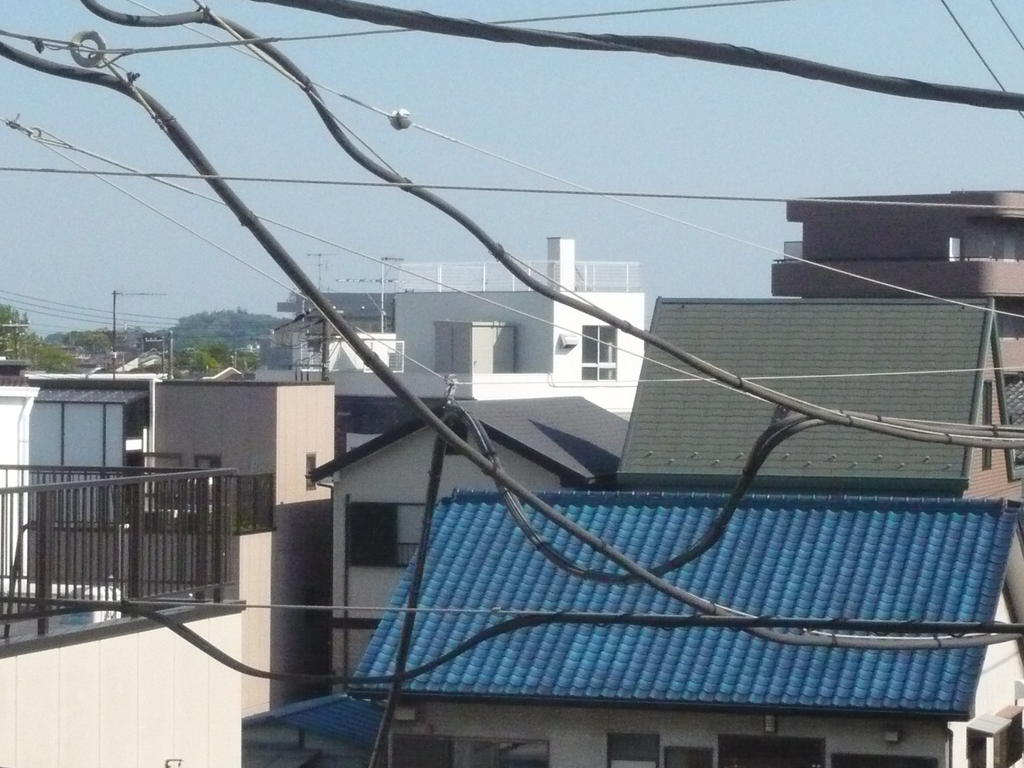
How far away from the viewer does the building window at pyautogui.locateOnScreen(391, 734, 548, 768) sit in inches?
484

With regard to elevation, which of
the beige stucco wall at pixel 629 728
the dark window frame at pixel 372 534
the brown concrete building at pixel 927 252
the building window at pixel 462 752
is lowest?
the building window at pixel 462 752

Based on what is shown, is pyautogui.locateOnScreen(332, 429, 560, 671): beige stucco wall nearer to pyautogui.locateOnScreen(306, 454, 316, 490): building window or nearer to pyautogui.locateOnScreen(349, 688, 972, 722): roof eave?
pyautogui.locateOnScreen(306, 454, 316, 490): building window

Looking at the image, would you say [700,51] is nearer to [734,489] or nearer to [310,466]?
[734,489]

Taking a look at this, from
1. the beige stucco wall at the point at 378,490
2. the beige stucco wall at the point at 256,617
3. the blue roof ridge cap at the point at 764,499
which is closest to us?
the blue roof ridge cap at the point at 764,499

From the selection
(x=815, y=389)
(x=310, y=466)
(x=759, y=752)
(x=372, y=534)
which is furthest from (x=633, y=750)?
(x=310, y=466)

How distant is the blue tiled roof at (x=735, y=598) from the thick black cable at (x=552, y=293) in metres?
6.51

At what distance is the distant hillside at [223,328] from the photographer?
8162 cm

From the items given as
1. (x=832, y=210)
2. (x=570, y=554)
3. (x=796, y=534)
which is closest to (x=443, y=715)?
(x=570, y=554)

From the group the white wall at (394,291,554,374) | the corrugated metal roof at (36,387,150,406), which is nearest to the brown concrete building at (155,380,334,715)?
the corrugated metal roof at (36,387,150,406)

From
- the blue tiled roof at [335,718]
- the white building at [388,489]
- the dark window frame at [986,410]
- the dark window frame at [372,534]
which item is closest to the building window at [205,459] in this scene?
the white building at [388,489]

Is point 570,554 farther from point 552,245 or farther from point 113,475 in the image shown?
point 552,245

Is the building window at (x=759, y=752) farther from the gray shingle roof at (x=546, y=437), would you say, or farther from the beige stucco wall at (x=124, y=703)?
the gray shingle roof at (x=546, y=437)

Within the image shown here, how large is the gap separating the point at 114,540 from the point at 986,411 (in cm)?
1472

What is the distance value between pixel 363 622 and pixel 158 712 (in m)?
13.7
